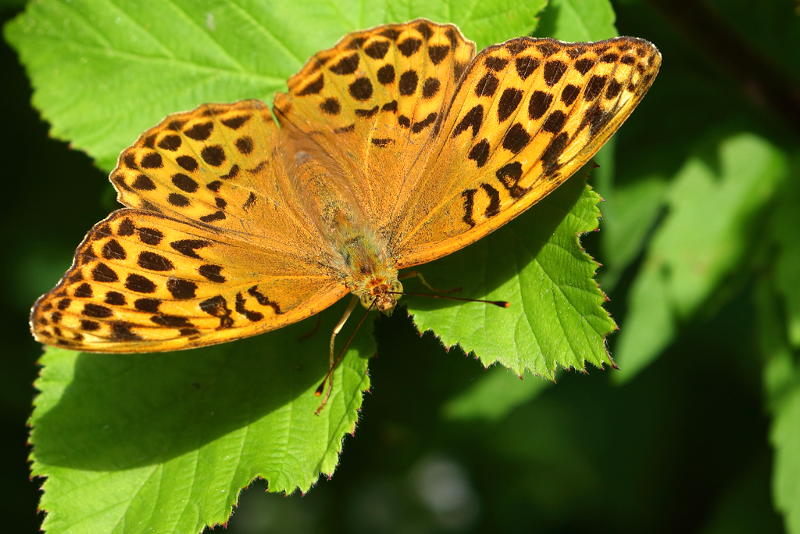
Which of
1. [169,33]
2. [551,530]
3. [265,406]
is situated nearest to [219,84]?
[169,33]

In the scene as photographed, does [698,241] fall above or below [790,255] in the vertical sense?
below

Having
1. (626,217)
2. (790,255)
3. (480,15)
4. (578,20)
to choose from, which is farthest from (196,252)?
(790,255)

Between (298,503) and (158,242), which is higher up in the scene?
(158,242)

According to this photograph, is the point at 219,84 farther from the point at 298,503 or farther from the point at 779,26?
the point at 298,503

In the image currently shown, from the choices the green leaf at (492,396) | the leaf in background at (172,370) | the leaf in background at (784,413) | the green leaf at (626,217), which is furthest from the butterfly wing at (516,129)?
the leaf in background at (784,413)

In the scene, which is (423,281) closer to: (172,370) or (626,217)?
(172,370)

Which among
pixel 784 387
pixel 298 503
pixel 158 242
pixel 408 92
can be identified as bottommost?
pixel 298 503
